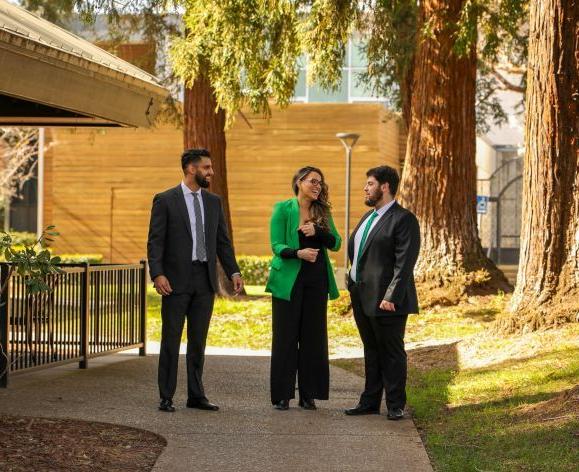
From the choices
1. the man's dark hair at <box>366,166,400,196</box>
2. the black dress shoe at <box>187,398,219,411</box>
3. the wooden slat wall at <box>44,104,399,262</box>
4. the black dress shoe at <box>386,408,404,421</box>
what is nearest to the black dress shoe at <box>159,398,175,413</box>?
the black dress shoe at <box>187,398,219,411</box>

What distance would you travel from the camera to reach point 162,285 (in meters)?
8.58

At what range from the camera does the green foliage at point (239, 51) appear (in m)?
17.0

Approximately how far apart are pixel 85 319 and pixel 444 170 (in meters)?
8.00

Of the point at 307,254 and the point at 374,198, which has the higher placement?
the point at 374,198

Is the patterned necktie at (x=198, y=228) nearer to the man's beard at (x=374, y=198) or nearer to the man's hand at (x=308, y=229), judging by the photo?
the man's hand at (x=308, y=229)

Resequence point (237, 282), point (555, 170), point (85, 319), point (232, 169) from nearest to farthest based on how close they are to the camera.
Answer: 1. point (237, 282)
2. point (85, 319)
3. point (555, 170)
4. point (232, 169)

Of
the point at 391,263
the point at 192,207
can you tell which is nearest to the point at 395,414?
the point at 391,263

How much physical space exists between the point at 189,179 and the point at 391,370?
1986 mm

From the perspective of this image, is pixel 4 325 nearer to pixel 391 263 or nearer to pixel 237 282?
pixel 237 282

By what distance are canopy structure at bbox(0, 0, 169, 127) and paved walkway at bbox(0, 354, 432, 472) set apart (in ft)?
7.28

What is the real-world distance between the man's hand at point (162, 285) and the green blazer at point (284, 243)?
712 mm

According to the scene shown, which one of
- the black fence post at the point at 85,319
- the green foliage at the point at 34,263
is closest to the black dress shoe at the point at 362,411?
the green foliage at the point at 34,263

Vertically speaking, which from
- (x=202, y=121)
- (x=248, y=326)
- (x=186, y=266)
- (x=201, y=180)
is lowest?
(x=248, y=326)

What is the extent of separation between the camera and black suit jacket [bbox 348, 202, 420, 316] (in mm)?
8352
